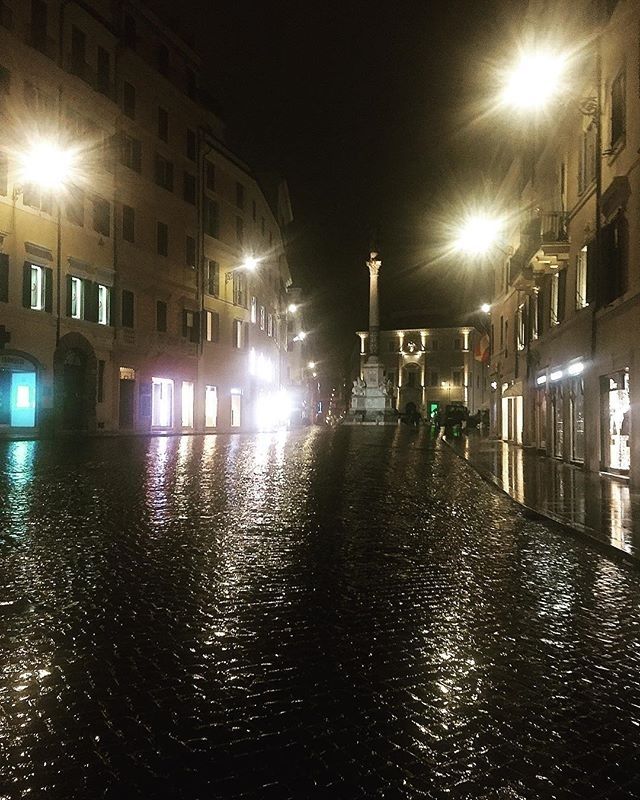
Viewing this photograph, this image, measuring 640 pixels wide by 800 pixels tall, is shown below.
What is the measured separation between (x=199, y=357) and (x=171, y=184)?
963 cm

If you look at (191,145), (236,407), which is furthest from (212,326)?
(191,145)

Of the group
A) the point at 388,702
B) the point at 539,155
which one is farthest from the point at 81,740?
the point at 539,155

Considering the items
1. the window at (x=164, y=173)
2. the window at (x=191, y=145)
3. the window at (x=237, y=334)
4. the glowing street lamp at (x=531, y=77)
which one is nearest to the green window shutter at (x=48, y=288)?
the window at (x=164, y=173)

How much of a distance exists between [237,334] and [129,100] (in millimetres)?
16150

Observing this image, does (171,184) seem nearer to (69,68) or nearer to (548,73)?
(69,68)

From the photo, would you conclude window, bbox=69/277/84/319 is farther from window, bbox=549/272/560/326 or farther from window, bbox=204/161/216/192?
window, bbox=549/272/560/326

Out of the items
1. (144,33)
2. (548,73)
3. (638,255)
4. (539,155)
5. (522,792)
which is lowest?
(522,792)

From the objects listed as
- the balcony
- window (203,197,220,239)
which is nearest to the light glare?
window (203,197,220,239)

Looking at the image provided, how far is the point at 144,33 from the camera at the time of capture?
3781cm

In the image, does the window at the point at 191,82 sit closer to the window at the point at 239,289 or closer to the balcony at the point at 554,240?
the window at the point at 239,289

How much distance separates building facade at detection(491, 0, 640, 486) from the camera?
49.6 feet

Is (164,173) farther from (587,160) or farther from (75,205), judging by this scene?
(587,160)

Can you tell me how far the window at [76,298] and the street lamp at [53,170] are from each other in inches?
48.2

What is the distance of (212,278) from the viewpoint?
44.3 metres
